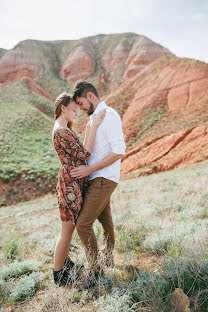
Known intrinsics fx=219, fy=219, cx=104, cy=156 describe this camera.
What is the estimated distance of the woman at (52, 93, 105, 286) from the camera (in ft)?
7.61

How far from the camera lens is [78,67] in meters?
55.6

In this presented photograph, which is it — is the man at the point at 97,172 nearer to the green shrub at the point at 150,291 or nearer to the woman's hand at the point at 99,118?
the woman's hand at the point at 99,118

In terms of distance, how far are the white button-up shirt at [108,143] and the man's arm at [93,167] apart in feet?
0.22

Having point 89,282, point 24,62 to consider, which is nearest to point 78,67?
point 24,62

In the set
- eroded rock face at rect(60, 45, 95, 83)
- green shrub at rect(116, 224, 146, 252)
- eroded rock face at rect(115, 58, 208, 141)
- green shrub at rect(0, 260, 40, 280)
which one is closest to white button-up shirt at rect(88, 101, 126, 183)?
green shrub at rect(116, 224, 146, 252)

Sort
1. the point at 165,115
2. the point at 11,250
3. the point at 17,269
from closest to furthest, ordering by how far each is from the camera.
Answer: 1. the point at 17,269
2. the point at 11,250
3. the point at 165,115

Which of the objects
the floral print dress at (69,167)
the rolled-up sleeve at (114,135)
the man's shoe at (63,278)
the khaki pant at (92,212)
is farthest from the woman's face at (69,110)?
the man's shoe at (63,278)

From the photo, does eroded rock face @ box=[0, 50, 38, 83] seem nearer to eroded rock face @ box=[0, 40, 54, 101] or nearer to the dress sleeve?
eroded rock face @ box=[0, 40, 54, 101]

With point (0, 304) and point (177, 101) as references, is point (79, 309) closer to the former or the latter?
point (0, 304)

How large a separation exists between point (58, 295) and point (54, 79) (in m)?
56.8

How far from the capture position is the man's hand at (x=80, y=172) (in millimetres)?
2293

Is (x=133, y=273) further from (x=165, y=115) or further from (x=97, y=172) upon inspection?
(x=165, y=115)

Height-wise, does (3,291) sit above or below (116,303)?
below

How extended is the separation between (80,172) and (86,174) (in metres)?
0.07
